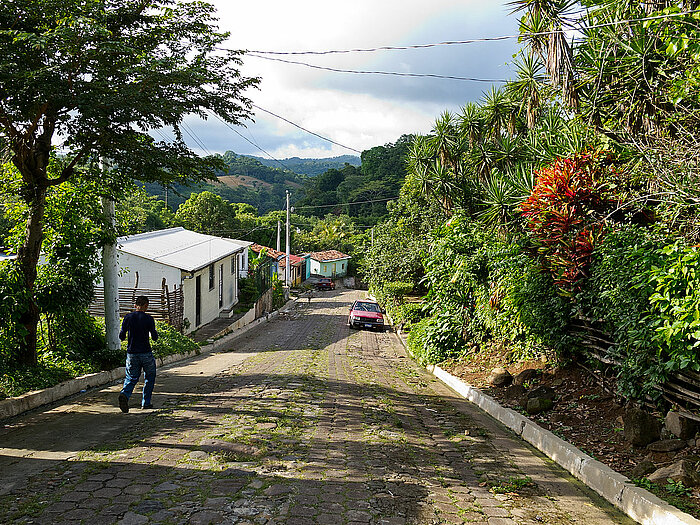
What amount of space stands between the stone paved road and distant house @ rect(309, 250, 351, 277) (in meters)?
64.6

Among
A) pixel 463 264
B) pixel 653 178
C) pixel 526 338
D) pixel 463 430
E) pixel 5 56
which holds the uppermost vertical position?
pixel 5 56

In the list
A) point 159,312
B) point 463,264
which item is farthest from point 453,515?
point 159,312

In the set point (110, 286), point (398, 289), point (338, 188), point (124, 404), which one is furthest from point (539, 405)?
point (338, 188)

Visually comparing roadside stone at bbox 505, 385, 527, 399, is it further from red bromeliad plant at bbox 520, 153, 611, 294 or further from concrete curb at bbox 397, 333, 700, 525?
red bromeliad plant at bbox 520, 153, 611, 294

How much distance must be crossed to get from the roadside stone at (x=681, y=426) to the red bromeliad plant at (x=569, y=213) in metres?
2.72

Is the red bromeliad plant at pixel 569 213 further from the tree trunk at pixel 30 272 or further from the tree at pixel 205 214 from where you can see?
the tree at pixel 205 214

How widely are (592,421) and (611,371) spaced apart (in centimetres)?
106

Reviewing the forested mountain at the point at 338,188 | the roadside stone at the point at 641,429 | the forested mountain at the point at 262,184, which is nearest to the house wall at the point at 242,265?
the roadside stone at the point at 641,429

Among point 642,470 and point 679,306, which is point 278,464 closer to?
point 642,470

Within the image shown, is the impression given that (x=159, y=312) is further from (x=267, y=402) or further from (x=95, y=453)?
(x=95, y=453)

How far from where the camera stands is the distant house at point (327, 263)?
7450cm

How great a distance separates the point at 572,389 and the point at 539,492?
3.56 meters

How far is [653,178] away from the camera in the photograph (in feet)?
25.1

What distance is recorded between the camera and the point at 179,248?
2470 cm
